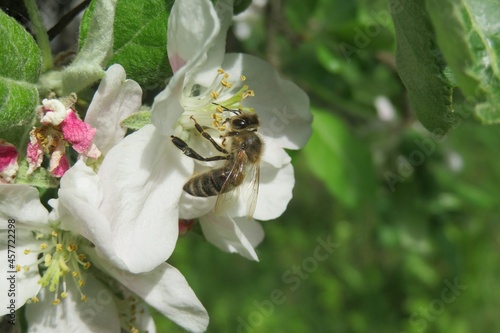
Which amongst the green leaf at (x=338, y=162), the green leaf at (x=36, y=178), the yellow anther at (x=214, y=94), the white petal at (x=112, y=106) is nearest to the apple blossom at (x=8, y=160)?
the green leaf at (x=36, y=178)

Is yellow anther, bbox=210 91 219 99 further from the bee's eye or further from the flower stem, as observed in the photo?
the flower stem

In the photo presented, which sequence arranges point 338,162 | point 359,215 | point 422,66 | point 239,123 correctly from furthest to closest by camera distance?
point 359,215 → point 338,162 → point 239,123 → point 422,66

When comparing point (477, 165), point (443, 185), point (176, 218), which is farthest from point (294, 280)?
point (176, 218)

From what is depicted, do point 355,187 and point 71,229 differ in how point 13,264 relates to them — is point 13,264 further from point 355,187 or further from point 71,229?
point 355,187

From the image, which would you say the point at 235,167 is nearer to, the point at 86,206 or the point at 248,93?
the point at 248,93

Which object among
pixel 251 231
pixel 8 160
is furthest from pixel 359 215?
pixel 8 160

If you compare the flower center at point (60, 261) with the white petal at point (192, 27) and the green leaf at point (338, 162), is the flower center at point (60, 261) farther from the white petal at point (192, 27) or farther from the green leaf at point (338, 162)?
the green leaf at point (338, 162)
